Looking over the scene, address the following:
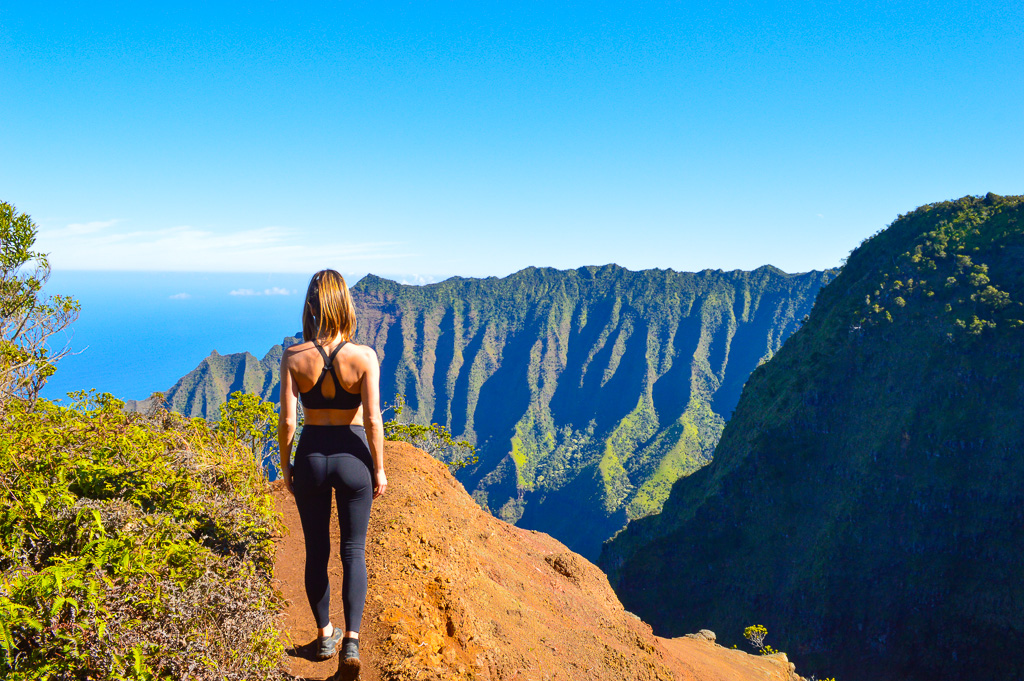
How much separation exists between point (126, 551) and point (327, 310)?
7.73ft

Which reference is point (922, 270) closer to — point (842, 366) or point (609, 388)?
point (842, 366)

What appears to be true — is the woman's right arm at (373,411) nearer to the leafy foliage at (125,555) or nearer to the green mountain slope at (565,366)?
the leafy foliage at (125,555)

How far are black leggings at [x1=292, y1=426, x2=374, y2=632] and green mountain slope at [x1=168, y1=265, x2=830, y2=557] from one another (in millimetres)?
116076

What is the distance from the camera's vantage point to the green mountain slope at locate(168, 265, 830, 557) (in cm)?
13138

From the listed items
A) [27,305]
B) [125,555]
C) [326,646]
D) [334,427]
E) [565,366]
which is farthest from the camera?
[565,366]

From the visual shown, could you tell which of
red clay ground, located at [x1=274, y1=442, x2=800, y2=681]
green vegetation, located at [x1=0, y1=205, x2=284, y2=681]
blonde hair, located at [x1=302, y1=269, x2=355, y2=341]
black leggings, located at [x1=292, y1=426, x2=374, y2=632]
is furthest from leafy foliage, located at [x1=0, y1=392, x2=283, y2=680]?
blonde hair, located at [x1=302, y1=269, x2=355, y2=341]

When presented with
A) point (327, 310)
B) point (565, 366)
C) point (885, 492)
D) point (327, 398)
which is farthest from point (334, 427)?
point (565, 366)

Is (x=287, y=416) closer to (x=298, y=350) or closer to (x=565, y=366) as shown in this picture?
(x=298, y=350)

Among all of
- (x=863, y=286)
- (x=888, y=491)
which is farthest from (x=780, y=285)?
(x=888, y=491)

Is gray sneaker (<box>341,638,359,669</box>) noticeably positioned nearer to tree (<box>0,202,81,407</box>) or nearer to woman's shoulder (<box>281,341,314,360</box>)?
woman's shoulder (<box>281,341,314,360</box>)

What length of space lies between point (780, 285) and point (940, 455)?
5122 inches

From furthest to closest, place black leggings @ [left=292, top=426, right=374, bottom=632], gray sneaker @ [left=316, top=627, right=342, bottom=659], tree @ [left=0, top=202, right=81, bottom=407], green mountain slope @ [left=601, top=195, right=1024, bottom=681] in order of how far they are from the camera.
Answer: green mountain slope @ [left=601, top=195, right=1024, bottom=681], tree @ [left=0, top=202, right=81, bottom=407], gray sneaker @ [left=316, top=627, right=342, bottom=659], black leggings @ [left=292, top=426, right=374, bottom=632]

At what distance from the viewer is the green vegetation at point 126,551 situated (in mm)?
3197

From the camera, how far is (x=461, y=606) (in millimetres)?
6496
